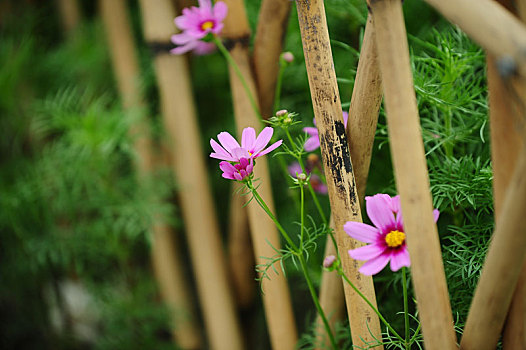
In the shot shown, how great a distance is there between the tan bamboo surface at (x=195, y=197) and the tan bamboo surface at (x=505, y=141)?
418 millimetres

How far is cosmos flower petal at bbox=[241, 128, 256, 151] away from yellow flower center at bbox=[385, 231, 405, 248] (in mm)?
110

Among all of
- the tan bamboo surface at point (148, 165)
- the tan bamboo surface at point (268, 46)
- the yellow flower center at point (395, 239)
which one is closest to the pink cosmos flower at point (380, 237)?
the yellow flower center at point (395, 239)

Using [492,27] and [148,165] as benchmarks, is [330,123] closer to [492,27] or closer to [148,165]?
[492,27]

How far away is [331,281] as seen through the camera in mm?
415

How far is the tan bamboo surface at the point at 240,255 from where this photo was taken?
2.06ft

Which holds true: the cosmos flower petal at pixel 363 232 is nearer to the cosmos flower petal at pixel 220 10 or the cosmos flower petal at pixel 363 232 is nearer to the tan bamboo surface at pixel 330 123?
the tan bamboo surface at pixel 330 123

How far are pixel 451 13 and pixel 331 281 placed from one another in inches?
9.9

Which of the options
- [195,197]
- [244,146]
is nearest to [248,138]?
[244,146]

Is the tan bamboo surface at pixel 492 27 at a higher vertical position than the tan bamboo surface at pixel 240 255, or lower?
higher

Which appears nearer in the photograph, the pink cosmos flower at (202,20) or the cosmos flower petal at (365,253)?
the cosmos flower petal at (365,253)

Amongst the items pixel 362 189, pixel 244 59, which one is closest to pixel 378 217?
pixel 362 189

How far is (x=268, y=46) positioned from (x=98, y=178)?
29 cm

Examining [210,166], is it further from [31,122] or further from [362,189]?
[362,189]

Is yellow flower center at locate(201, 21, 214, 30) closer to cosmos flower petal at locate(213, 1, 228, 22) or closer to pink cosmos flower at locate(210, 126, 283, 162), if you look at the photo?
A: cosmos flower petal at locate(213, 1, 228, 22)
